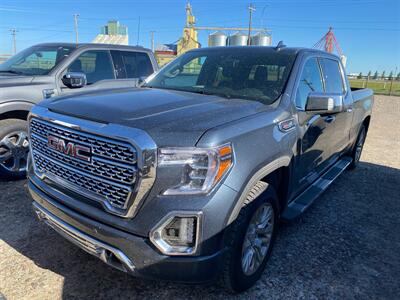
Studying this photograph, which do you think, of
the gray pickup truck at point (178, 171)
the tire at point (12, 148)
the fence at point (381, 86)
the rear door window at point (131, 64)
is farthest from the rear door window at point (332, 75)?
the fence at point (381, 86)

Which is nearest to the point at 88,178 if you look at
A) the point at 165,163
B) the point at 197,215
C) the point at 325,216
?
the point at 165,163

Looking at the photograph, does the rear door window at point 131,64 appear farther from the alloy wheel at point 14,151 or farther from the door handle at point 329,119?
the door handle at point 329,119

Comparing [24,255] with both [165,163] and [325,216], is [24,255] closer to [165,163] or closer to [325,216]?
[165,163]

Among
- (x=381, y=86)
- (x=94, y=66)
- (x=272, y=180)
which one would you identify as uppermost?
(x=94, y=66)

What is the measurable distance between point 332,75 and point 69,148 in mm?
3531

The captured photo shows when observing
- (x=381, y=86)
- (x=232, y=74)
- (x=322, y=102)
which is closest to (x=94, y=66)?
(x=232, y=74)

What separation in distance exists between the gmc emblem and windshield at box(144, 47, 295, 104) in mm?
1478

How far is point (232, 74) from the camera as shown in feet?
11.6

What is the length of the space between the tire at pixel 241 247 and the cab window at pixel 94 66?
3936 millimetres

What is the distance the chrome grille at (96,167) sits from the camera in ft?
6.76

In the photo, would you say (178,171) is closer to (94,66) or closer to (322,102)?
(322,102)

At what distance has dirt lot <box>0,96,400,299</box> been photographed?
2.66m

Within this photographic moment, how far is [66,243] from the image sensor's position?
3230mm

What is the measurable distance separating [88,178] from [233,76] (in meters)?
1.91
